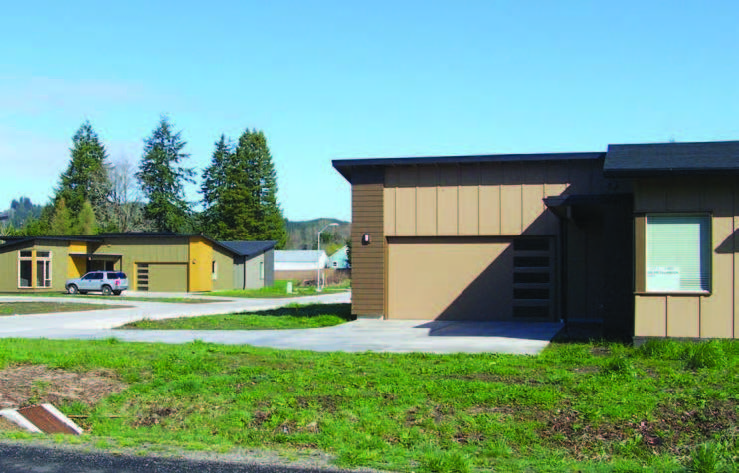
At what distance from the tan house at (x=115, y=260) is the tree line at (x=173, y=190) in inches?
1272

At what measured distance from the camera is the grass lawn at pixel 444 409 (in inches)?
286

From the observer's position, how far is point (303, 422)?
8.34 meters

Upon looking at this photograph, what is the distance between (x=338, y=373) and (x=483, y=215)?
11.9 m

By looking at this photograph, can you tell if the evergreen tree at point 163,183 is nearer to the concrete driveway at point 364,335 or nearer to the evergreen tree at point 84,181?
the evergreen tree at point 84,181

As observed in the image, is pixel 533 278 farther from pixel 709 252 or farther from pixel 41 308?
pixel 41 308

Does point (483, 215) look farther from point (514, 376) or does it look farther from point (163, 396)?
point (163, 396)

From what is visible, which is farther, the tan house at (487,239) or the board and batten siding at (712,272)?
the tan house at (487,239)

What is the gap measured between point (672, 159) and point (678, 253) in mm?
1786

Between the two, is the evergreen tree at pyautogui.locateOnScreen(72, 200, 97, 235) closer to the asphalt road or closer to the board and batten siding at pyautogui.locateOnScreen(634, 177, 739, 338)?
the board and batten siding at pyautogui.locateOnScreen(634, 177, 739, 338)

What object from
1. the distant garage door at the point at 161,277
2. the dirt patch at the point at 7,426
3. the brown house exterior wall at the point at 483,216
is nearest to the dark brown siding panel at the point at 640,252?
the brown house exterior wall at the point at 483,216

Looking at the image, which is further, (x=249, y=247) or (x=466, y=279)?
(x=249, y=247)

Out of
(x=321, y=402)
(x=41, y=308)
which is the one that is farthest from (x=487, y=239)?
(x=41, y=308)

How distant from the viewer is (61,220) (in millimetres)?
79438

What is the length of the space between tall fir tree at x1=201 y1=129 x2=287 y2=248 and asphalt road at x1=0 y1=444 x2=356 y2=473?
79.7 m
